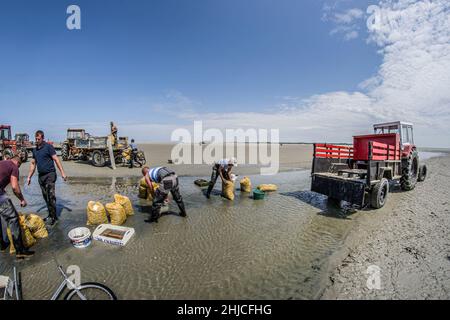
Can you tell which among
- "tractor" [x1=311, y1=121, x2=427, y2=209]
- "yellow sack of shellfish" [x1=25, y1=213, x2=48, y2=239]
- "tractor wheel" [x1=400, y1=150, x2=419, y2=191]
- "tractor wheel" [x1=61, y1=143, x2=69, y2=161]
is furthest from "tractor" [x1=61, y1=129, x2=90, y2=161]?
"tractor wheel" [x1=400, y1=150, x2=419, y2=191]

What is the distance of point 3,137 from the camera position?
1662cm

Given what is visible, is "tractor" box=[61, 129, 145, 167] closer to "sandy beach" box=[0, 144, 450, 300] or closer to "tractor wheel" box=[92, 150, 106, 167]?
"tractor wheel" box=[92, 150, 106, 167]

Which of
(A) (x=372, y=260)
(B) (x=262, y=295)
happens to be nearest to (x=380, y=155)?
(A) (x=372, y=260)

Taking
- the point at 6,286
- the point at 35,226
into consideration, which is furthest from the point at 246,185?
the point at 6,286

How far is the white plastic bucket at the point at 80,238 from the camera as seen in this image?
4.17 meters

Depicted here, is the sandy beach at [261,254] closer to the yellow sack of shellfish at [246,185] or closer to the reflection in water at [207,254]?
the reflection in water at [207,254]

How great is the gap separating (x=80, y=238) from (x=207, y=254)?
Result: 2.46 m

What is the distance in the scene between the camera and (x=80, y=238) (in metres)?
4.16

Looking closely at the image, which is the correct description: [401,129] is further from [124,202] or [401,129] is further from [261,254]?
[124,202]

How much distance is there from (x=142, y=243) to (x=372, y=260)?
4.36 m

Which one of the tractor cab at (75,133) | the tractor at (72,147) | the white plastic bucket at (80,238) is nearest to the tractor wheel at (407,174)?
the white plastic bucket at (80,238)

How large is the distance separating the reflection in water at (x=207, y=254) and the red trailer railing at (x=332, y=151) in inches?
75.4
